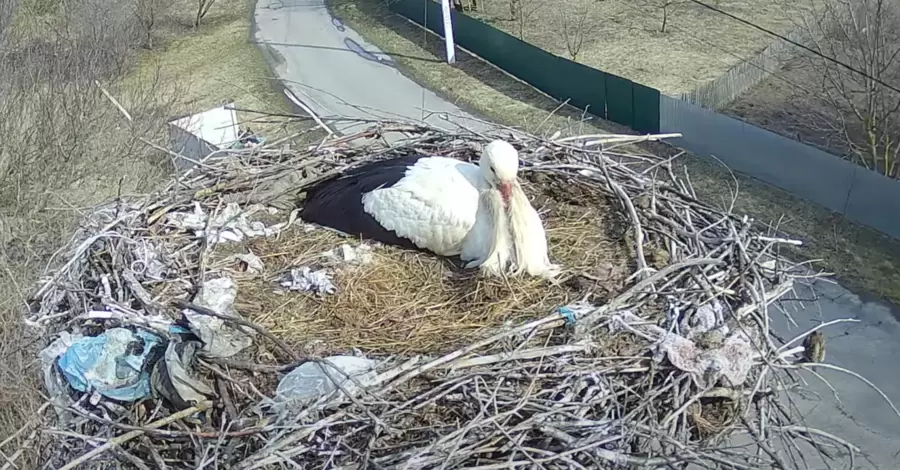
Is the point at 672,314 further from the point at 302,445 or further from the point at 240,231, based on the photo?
the point at 240,231

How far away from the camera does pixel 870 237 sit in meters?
9.38

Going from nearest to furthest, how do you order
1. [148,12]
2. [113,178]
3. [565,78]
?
[113,178] < [565,78] < [148,12]

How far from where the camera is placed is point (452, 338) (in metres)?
3.87

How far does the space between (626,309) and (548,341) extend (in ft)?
1.15

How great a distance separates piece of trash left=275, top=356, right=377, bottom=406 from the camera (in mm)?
3377

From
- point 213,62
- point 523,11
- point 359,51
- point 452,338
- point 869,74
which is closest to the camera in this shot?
point 452,338

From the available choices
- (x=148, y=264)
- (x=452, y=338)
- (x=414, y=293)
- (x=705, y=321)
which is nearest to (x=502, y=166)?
(x=414, y=293)

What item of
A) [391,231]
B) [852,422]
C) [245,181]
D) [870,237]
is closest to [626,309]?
[391,231]

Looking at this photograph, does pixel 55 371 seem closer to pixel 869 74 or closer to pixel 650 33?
pixel 869 74

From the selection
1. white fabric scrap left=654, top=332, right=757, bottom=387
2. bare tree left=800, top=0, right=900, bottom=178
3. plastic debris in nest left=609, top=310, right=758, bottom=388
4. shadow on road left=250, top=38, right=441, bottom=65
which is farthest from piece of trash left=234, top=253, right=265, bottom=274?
shadow on road left=250, top=38, right=441, bottom=65

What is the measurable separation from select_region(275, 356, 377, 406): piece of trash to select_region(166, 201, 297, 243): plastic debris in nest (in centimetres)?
136

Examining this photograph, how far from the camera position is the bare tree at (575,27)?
49.6ft

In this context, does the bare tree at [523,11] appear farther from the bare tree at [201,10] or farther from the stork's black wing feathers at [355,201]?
the stork's black wing feathers at [355,201]

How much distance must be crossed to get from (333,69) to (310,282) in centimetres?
1128
